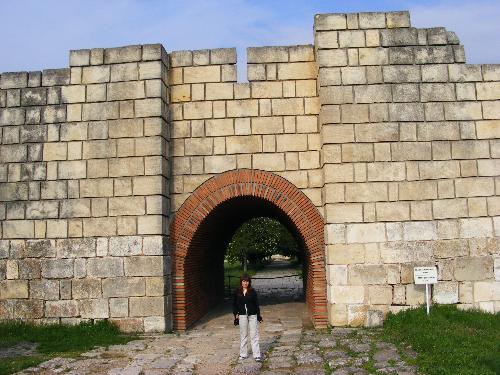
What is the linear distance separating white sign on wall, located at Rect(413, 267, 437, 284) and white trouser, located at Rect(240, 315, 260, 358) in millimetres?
3070

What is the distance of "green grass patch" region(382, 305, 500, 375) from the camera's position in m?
5.80

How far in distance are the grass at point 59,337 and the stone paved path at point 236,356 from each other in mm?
353

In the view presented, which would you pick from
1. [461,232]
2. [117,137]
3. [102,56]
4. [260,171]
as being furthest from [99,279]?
[461,232]

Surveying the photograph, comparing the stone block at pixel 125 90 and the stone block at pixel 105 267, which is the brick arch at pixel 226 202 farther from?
the stone block at pixel 125 90

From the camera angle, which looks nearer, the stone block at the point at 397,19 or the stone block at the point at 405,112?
the stone block at the point at 405,112

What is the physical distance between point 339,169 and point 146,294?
3.92 metres

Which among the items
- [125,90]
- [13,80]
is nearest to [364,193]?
[125,90]

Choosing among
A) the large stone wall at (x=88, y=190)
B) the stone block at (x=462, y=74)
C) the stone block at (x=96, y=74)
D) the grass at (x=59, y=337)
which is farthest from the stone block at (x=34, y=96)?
the stone block at (x=462, y=74)

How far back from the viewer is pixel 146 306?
8.88 m

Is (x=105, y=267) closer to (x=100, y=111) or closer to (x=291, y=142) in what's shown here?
(x=100, y=111)

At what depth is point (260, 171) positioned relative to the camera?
9.43m

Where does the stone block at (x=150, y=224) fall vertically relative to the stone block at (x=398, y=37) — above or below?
below

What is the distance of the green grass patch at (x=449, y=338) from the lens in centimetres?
580

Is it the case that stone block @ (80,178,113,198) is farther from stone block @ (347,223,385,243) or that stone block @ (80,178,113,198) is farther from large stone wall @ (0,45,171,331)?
stone block @ (347,223,385,243)
